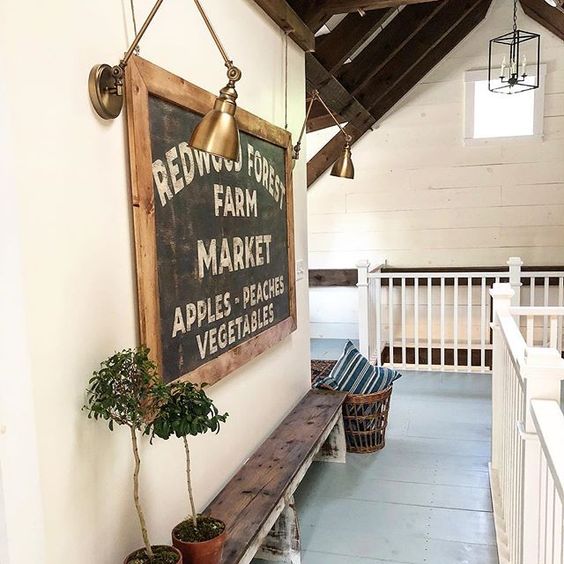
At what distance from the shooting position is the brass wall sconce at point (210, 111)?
4.79 feet

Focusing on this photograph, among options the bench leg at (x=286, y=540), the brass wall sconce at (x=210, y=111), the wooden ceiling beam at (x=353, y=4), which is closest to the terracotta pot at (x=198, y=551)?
the bench leg at (x=286, y=540)

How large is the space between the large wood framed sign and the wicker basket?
2.78 ft

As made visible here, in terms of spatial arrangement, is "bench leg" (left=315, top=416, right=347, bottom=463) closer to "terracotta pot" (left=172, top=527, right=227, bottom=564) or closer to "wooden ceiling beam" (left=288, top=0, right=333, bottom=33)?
"terracotta pot" (left=172, top=527, right=227, bottom=564)

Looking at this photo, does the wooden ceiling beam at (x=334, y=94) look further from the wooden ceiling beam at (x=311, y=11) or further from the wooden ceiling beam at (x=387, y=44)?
the wooden ceiling beam at (x=311, y=11)

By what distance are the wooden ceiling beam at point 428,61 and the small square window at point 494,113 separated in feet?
1.23

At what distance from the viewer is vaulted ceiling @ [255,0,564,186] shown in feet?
10.8

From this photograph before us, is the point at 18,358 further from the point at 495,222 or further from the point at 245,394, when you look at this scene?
the point at 495,222

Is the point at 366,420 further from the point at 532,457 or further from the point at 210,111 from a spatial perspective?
the point at 210,111

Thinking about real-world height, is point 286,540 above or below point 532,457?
below

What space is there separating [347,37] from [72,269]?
3.41 metres

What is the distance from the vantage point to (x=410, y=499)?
2.97 m

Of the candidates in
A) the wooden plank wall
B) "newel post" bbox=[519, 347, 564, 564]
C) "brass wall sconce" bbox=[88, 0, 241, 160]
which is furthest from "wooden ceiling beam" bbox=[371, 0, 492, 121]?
"newel post" bbox=[519, 347, 564, 564]

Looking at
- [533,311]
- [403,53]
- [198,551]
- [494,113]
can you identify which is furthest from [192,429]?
[494,113]

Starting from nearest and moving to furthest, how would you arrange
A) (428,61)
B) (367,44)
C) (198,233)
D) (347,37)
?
1. (198,233)
2. (347,37)
3. (367,44)
4. (428,61)
